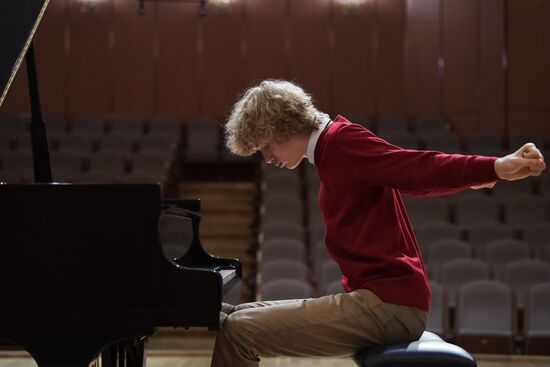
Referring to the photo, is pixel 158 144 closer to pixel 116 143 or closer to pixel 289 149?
pixel 116 143

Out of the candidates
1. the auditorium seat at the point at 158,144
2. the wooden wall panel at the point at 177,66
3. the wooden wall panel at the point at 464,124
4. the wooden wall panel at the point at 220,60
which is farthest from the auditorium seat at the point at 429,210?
the wooden wall panel at the point at 177,66

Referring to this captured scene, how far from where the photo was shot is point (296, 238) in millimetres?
5762

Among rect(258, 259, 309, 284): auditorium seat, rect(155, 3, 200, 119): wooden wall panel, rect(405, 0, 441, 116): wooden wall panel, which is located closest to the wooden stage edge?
rect(258, 259, 309, 284): auditorium seat

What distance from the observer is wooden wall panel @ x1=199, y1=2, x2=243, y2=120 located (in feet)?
29.1

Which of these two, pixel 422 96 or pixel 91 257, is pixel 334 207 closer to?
pixel 91 257

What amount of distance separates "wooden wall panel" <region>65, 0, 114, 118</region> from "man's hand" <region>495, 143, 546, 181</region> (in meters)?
7.60

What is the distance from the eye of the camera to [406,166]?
184 cm

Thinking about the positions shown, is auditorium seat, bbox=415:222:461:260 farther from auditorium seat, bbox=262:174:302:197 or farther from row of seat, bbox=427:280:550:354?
auditorium seat, bbox=262:174:302:197

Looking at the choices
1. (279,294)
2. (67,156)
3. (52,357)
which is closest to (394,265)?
(52,357)

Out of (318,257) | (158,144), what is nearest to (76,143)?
(158,144)

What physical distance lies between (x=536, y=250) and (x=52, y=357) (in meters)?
4.40

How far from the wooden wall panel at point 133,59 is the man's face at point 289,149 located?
7037 mm

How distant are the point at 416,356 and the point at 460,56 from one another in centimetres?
695

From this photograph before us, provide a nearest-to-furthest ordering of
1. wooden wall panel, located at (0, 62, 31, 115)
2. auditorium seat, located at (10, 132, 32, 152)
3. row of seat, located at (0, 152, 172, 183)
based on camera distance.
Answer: row of seat, located at (0, 152, 172, 183)
auditorium seat, located at (10, 132, 32, 152)
wooden wall panel, located at (0, 62, 31, 115)
